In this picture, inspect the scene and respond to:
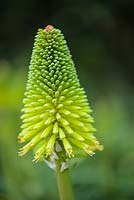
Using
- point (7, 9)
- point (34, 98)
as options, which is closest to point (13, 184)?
point (34, 98)

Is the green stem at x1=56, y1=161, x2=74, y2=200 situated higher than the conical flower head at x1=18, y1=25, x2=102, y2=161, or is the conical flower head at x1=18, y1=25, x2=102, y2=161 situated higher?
the conical flower head at x1=18, y1=25, x2=102, y2=161

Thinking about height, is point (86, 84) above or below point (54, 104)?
above

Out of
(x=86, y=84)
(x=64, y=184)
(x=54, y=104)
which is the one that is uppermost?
(x=86, y=84)

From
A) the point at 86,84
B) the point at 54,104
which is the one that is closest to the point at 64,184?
the point at 54,104

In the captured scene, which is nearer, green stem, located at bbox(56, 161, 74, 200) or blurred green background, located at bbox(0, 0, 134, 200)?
green stem, located at bbox(56, 161, 74, 200)

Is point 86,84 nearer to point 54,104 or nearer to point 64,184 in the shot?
point 54,104

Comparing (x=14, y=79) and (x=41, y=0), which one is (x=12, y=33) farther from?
(x=14, y=79)
